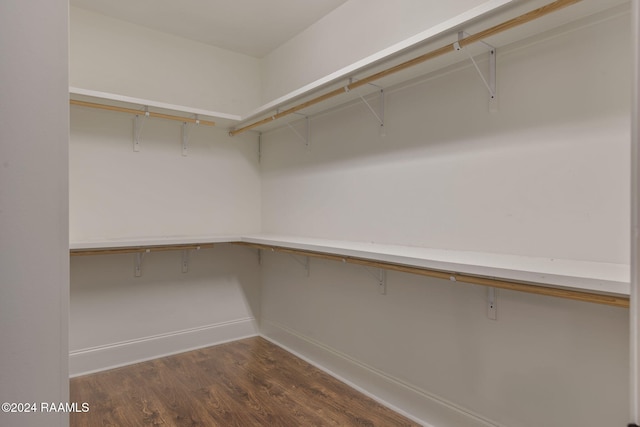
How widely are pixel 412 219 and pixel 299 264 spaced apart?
45.2 inches

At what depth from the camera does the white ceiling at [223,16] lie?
2436 mm

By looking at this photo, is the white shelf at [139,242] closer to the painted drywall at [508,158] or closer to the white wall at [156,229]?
the white wall at [156,229]

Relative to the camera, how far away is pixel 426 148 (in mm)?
1891

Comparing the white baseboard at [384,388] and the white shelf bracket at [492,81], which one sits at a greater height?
the white shelf bracket at [492,81]

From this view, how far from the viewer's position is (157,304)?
9.20ft

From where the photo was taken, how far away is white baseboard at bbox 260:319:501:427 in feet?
5.65

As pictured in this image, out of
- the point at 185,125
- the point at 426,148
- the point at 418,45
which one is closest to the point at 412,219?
the point at 426,148

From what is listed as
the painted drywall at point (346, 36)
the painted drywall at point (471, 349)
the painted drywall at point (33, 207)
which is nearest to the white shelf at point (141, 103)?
the painted drywall at point (346, 36)

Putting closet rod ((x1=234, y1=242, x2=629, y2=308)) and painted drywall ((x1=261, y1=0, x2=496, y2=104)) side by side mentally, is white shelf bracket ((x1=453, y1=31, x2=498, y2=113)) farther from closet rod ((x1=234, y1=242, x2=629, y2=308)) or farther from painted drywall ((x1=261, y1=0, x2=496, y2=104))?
closet rod ((x1=234, y1=242, x2=629, y2=308))

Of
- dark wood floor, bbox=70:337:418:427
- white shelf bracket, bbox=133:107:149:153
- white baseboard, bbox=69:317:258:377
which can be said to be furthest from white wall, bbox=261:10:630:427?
white shelf bracket, bbox=133:107:149:153

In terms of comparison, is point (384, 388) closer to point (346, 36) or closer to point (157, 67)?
point (346, 36)

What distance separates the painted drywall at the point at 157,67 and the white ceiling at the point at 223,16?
9cm

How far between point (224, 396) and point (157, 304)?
1.03m

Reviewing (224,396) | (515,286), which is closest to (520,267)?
(515,286)
